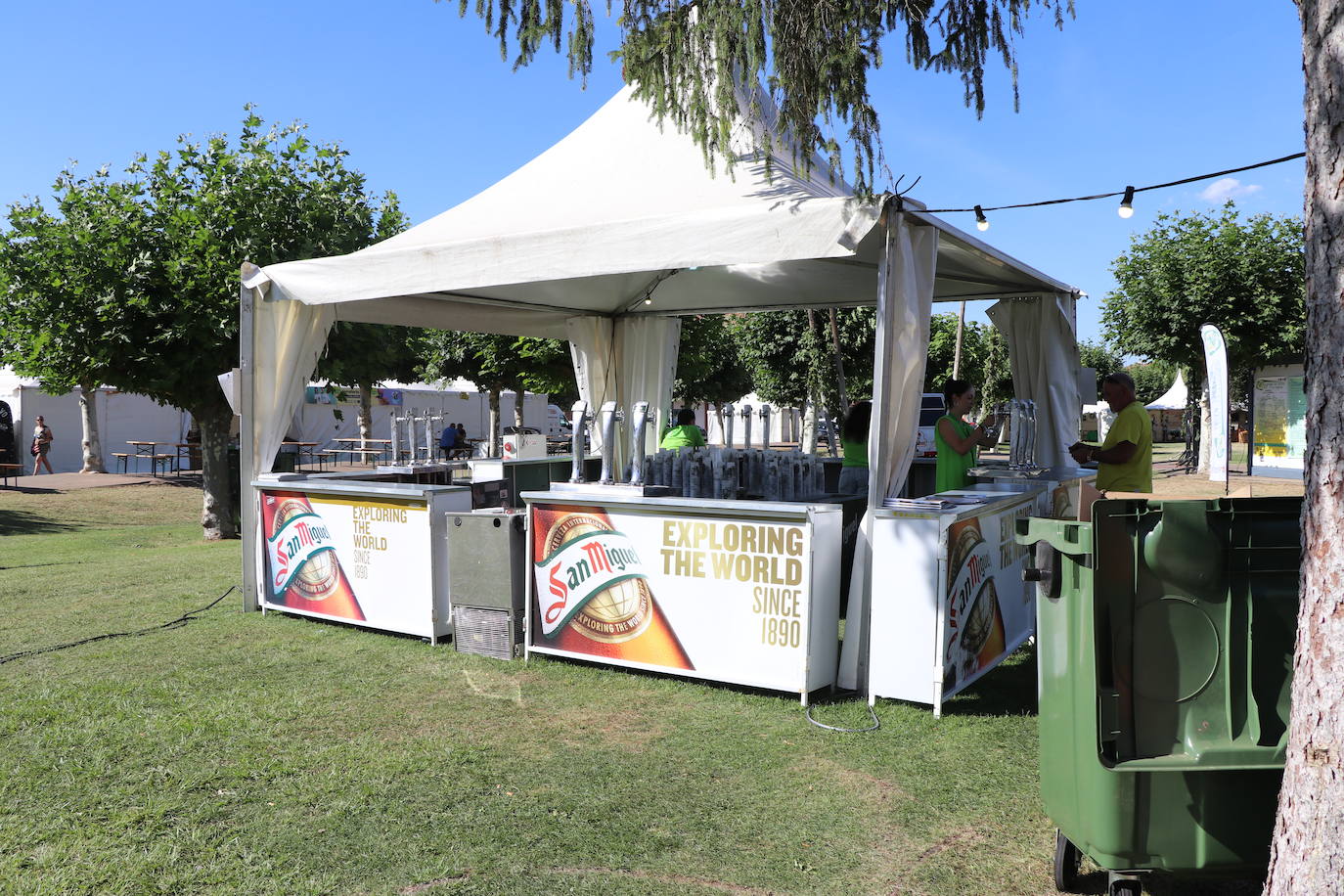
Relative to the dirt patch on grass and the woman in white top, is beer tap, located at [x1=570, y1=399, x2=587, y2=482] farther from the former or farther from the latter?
the woman in white top

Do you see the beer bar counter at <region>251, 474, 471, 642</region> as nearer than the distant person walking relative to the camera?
Yes

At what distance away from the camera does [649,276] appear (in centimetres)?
974

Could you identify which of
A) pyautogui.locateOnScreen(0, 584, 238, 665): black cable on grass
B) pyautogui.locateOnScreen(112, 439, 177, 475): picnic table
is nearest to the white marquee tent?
pyautogui.locateOnScreen(0, 584, 238, 665): black cable on grass

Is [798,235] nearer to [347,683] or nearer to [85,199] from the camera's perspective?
[347,683]

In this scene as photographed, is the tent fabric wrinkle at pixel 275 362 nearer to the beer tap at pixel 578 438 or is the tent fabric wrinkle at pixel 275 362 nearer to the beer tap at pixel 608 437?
the beer tap at pixel 578 438

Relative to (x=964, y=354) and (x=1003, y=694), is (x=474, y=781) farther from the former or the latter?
(x=964, y=354)

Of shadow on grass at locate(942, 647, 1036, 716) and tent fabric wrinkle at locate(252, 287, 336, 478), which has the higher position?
tent fabric wrinkle at locate(252, 287, 336, 478)

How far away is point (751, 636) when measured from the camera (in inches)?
205

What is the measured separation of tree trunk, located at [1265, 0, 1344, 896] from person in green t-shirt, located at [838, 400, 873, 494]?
517 centimetres

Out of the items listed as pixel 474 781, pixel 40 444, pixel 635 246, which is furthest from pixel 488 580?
pixel 40 444

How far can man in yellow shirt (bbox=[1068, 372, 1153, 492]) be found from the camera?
19.7 feet

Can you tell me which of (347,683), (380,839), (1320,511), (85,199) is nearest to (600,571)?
(347,683)

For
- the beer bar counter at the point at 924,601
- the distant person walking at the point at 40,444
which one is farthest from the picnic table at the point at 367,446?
the beer bar counter at the point at 924,601

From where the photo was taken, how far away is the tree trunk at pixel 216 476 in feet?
42.8
